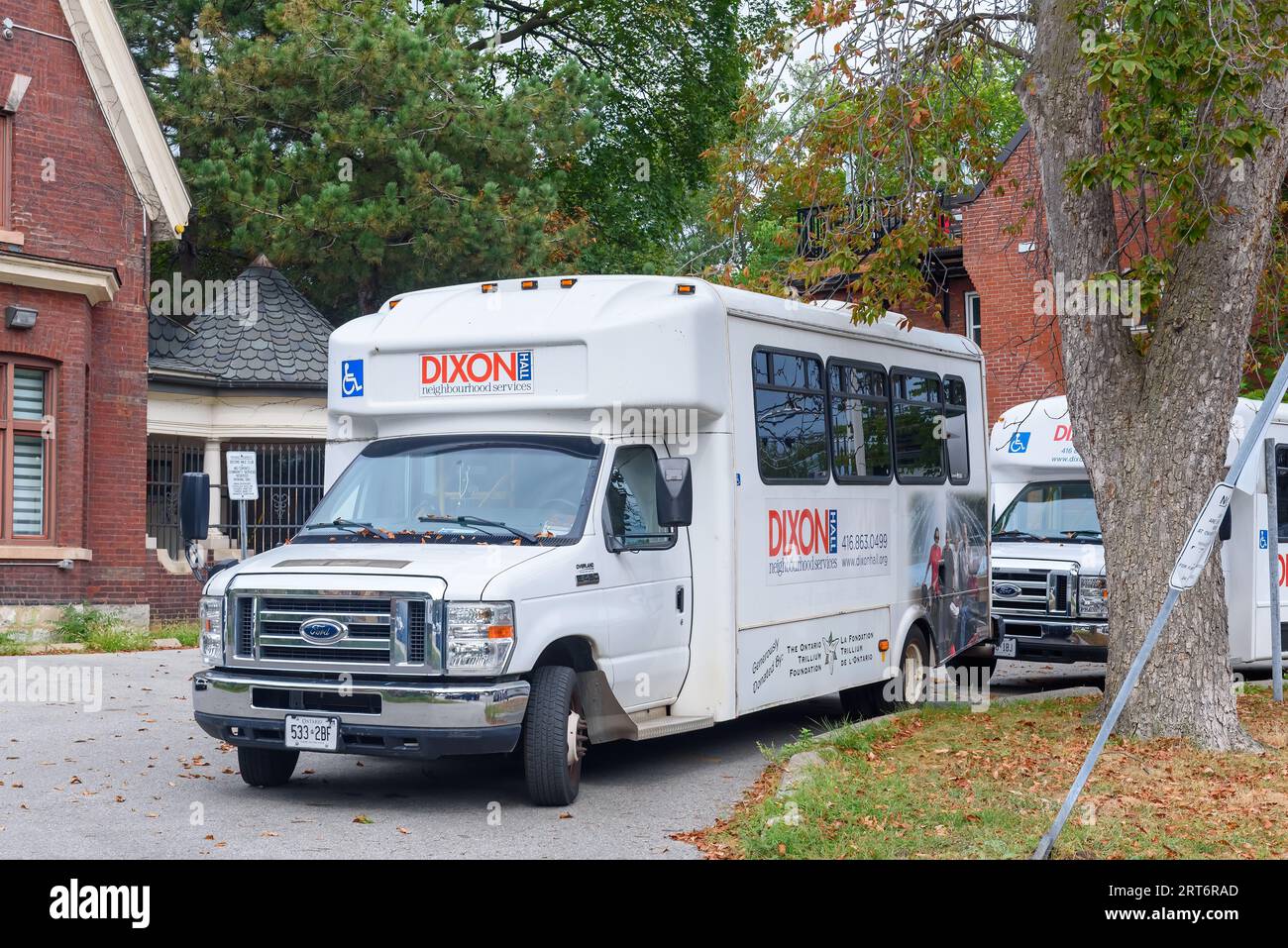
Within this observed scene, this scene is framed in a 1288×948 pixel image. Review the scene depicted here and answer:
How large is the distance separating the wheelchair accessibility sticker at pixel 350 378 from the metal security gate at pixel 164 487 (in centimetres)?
1225

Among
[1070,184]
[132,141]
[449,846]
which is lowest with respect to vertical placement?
[449,846]

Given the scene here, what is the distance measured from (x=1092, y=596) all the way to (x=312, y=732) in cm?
865

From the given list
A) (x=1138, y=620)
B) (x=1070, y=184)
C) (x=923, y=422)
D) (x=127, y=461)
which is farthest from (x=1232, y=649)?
(x=127, y=461)

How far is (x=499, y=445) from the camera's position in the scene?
961 centimetres

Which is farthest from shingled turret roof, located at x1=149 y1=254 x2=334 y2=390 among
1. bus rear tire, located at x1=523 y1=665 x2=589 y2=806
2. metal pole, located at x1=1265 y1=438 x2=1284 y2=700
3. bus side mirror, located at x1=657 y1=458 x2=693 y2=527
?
bus rear tire, located at x1=523 y1=665 x2=589 y2=806

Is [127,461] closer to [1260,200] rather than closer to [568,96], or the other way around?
[568,96]

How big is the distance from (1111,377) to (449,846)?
5.67 meters

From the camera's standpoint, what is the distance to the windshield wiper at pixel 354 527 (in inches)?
365

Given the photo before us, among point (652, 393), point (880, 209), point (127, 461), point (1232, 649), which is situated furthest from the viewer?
point (127, 461)

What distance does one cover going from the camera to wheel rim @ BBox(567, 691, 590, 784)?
8867mm

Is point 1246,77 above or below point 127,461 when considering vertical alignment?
above

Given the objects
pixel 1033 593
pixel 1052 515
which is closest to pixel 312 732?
pixel 1033 593

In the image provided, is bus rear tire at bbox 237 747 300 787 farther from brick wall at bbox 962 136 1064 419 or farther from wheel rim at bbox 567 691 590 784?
brick wall at bbox 962 136 1064 419

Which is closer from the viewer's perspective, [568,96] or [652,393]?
[652,393]
